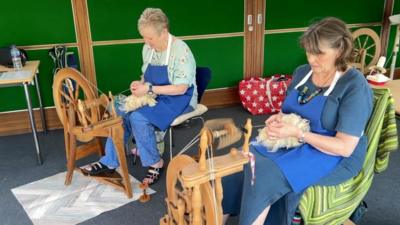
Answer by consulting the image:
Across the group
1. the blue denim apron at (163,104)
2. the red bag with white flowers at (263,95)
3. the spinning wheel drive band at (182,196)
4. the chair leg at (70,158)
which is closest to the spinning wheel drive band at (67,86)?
the chair leg at (70,158)

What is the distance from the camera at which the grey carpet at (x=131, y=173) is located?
217 cm

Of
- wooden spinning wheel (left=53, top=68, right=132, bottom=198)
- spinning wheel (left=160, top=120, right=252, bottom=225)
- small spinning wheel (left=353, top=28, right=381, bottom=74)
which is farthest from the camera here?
small spinning wheel (left=353, top=28, right=381, bottom=74)

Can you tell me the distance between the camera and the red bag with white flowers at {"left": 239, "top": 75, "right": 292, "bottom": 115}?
3803 millimetres

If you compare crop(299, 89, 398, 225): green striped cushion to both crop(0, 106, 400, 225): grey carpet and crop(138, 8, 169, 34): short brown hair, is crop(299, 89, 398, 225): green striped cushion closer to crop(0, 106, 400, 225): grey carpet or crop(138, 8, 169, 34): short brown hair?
crop(0, 106, 400, 225): grey carpet

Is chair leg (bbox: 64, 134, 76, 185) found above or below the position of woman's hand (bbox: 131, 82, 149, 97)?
below

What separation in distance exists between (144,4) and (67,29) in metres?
0.73

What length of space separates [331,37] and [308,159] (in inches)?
19.1

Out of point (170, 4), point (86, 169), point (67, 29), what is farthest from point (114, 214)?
point (170, 4)

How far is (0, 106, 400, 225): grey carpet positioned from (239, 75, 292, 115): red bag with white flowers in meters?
0.16

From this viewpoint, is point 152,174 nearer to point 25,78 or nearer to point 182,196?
point 25,78

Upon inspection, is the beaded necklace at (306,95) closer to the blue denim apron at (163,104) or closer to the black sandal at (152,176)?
the blue denim apron at (163,104)

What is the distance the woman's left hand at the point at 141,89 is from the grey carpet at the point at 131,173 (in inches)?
24.3

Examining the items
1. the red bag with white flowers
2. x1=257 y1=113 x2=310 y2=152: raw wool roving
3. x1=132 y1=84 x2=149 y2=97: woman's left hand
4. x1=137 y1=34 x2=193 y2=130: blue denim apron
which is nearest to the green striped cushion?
x1=257 y1=113 x2=310 y2=152: raw wool roving

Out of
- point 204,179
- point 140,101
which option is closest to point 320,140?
point 204,179
